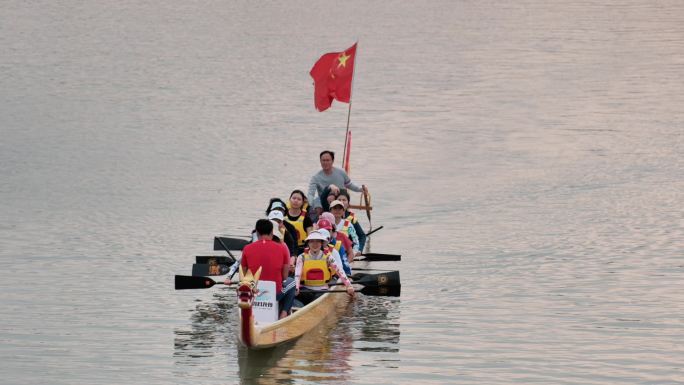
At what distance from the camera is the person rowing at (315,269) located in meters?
22.2

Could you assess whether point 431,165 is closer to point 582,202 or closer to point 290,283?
point 582,202

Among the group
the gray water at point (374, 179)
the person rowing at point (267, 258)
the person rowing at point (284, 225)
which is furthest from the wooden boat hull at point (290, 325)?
the person rowing at point (284, 225)

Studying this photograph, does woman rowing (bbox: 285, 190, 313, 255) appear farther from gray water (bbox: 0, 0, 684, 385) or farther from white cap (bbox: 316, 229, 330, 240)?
white cap (bbox: 316, 229, 330, 240)

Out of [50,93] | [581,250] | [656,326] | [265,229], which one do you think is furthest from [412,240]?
[50,93]

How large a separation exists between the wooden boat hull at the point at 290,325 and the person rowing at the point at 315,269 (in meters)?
0.22

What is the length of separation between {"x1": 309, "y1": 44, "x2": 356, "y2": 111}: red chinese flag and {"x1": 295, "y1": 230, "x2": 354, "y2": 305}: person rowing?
11.4 m

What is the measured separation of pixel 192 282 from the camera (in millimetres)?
22297

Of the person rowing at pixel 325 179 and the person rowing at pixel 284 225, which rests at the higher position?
the person rowing at pixel 325 179

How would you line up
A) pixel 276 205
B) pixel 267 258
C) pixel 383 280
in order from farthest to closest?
pixel 276 205 → pixel 383 280 → pixel 267 258

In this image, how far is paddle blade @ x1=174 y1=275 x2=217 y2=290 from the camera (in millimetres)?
22141

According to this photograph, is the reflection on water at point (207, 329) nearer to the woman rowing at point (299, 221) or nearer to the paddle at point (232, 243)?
the paddle at point (232, 243)

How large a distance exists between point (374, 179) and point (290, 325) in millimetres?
21023

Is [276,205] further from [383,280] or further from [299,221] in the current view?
[383,280]

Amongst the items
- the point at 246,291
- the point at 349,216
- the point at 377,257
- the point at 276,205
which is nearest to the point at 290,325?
the point at 246,291
